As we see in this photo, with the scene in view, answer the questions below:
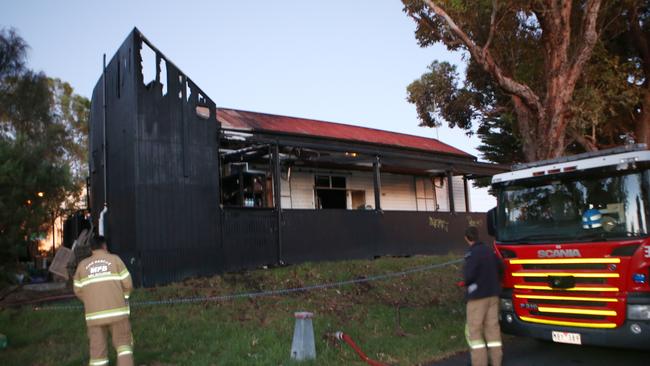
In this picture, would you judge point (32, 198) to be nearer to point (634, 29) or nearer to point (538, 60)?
point (538, 60)

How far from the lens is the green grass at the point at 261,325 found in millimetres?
7473

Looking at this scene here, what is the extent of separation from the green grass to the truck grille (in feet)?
5.14

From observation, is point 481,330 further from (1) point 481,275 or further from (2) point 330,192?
(2) point 330,192

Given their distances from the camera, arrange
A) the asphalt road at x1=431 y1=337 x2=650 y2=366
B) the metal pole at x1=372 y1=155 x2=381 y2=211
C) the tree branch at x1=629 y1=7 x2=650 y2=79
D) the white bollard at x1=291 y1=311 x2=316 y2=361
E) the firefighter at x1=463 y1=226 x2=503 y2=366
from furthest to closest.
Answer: the metal pole at x1=372 y1=155 x2=381 y2=211, the tree branch at x1=629 y1=7 x2=650 y2=79, the asphalt road at x1=431 y1=337 x2=650 y2=366, the white bollard at x1=291 y1=311 x2=316 y2=361, the firefighter at x1=463 y1=226 x2=503 y2=366

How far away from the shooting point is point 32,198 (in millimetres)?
7027

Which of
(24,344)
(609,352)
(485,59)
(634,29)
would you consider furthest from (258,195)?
(634,29)

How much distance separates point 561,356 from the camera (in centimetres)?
762

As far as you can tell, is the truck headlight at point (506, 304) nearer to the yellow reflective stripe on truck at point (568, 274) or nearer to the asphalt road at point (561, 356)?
the yellow reflective stripe on truck at point (568, 274)

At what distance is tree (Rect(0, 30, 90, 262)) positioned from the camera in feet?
22.0

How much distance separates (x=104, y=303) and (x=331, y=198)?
1408 cm

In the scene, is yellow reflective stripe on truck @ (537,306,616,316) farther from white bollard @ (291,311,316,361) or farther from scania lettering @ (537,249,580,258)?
white bollard @ (291,311,316,361)

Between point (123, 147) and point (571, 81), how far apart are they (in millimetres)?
9717

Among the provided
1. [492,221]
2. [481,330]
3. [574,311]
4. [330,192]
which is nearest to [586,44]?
[492,221]

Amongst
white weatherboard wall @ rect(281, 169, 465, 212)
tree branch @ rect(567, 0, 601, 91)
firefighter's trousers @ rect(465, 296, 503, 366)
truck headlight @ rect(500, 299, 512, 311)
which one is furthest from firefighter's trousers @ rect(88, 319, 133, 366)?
white weatherboard wall @ rect(281, 169, 465, 212)
